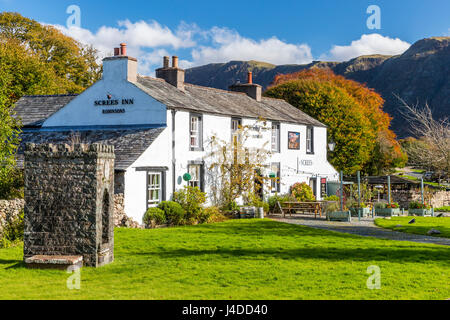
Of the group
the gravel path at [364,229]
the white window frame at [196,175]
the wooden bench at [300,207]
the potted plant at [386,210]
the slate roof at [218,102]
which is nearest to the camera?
the gravel path at [364,229]

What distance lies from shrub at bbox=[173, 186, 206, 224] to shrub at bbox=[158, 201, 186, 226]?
1.92ft

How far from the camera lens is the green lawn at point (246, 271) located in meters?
10.4

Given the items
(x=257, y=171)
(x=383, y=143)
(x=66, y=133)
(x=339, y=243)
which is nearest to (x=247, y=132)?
(x=257, y=171)

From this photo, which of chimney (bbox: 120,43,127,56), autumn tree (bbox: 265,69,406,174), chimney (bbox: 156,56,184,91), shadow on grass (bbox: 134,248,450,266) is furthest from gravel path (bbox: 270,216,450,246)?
autumn tree (bbox: 265,69,406,174)

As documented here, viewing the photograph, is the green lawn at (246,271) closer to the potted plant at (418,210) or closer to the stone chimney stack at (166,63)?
the stone chimney stack at (166,63)

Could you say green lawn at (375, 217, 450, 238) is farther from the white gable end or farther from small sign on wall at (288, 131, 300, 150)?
the white gable end

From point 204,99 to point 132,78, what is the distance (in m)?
4.81

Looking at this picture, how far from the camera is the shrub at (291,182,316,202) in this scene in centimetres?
3250

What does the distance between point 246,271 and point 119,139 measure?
45.0 feet

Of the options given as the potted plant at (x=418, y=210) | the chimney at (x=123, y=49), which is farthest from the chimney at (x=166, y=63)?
the potted plant at (x=418, y=210)

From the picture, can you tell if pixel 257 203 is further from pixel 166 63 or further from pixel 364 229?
pixel 166 63

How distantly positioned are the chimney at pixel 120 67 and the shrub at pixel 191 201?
20.1ft
